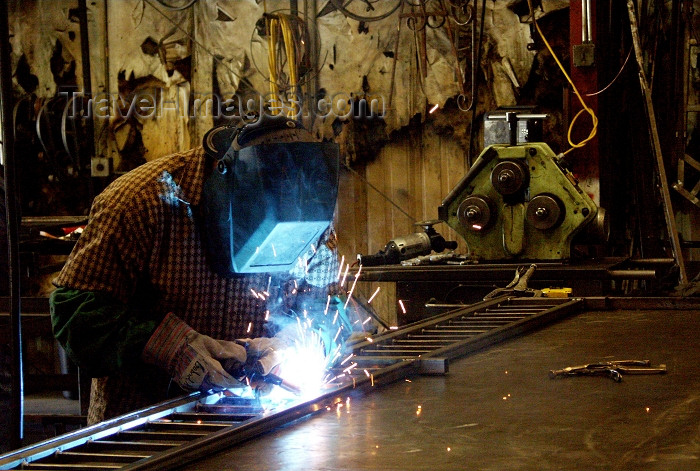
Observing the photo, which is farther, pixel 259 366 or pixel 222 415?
pixel 259 366

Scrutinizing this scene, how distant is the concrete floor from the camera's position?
1.45m

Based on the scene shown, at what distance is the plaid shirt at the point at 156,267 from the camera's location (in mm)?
2318

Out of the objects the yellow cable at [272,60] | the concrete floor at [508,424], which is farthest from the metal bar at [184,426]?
the yellow cable at [272,60]

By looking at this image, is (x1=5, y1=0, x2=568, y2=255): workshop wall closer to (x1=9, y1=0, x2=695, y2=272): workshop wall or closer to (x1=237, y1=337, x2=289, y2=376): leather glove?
(x1=9, y1=0, x2=695, y2=272): workshop wall

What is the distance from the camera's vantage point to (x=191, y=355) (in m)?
2.10

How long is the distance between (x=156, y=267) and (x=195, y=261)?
10 centimetres

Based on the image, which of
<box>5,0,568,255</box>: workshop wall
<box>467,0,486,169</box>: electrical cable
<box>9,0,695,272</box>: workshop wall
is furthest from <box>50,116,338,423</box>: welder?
<box>5,0,568,255</box>: workshop wall

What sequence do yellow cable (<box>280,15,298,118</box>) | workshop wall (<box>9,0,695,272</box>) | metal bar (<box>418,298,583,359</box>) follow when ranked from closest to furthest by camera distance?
metal bar (<box>418,298,583,359</box>), workshop wall (<box>9,0,695,272</box>), yellow cable (<box>280,15,298,118</box>)

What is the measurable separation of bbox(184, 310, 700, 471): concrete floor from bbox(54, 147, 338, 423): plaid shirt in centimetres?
63

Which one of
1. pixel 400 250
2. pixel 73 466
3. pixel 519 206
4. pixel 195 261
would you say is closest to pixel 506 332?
pixel 195 261

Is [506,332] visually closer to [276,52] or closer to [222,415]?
[222,415]

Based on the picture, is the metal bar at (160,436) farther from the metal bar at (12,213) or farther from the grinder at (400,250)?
the grinder at (400,250)

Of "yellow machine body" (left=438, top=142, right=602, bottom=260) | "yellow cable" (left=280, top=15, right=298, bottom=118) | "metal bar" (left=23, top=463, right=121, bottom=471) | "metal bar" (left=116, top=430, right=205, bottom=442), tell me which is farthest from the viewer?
"yellow cable" (left=280, top=15, right=298, bottom=118)

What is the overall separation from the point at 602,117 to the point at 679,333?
3174 millimetres
